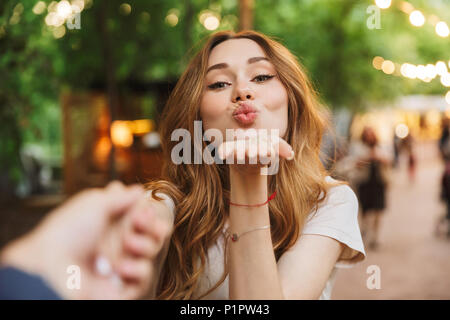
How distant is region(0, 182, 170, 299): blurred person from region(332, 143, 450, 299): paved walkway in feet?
15.9

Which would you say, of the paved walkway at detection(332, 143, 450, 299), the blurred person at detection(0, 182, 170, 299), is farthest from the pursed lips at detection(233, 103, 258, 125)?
the paved walkway at detection(332, 143, 450, 299)

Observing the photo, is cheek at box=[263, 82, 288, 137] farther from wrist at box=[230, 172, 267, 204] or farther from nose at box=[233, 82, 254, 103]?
wrist at box=[230, 172, 267, 204]

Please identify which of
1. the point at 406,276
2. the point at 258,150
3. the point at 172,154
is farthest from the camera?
the point at 406,276

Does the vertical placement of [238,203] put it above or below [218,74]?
below

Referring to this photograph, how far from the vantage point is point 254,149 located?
0.97 metres

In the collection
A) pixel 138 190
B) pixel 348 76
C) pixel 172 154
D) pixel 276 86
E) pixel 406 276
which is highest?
pixel 348 76

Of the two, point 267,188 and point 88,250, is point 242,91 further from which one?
point 88,250

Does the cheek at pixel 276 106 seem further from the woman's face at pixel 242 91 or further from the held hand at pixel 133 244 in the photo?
the held hand at pixel 133 244

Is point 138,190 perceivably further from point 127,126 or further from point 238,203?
point 127,126

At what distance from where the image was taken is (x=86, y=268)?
2.29 feet

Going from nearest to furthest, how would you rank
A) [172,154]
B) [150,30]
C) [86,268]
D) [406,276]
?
1. [86,268]
2. [172,154]
3. [406,276]
4. [150,30]

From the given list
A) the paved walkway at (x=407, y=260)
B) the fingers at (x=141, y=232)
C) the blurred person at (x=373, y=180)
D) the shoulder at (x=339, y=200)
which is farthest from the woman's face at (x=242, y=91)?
the blurred person at (x=373, y=180)
